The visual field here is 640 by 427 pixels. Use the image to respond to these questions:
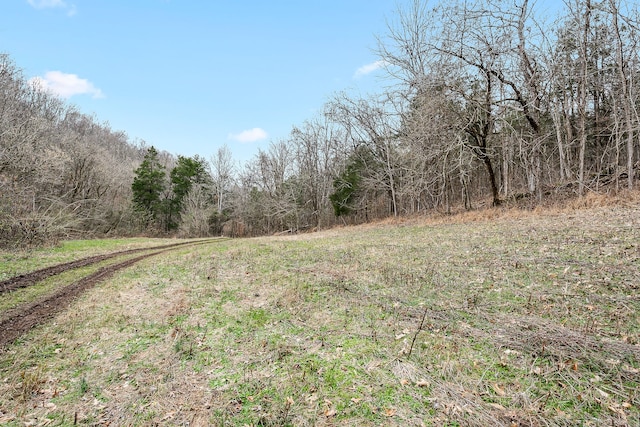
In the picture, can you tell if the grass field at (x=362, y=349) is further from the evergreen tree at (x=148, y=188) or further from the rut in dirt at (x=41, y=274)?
the evergreen tree at (x=148, y=188)

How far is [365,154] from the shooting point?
30031 millimetres

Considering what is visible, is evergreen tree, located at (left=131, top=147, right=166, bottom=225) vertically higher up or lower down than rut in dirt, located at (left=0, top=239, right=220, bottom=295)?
higher up

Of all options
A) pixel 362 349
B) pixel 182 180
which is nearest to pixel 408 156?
pixel 362 349

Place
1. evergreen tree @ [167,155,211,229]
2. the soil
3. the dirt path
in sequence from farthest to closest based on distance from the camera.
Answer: evergreen tree @ [167,155,211,229]
the soil
the dirt path

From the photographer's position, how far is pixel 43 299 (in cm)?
683

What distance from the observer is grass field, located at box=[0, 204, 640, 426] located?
3.09 metres

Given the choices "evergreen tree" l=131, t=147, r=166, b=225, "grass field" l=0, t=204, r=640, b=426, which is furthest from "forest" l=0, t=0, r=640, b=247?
"grass field" l=0, t=204, r=640, b=426

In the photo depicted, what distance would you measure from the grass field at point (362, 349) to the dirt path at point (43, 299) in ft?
1.09

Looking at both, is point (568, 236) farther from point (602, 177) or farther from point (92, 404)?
point (92, 404)

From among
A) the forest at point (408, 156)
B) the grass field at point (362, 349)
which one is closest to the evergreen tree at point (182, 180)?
the forest at point (408, 156)

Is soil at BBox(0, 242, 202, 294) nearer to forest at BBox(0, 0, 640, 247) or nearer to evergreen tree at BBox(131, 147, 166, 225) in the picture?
forest at BBox(0, 0, 640, 247)

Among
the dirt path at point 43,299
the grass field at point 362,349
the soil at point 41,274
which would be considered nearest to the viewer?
the grass field at point 362,349

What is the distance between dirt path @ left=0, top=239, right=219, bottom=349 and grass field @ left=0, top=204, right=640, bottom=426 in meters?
0.33

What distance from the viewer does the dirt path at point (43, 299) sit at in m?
5.35
